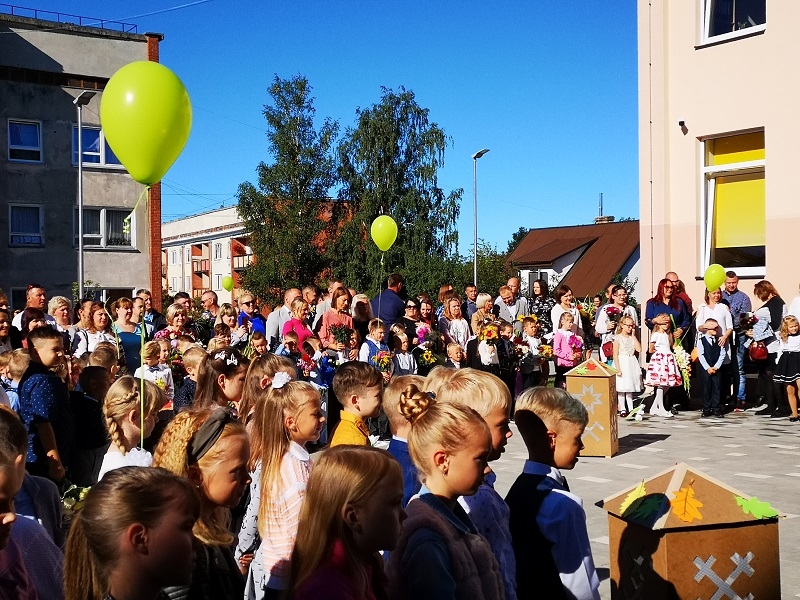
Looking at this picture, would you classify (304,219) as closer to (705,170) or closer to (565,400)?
(705,170)

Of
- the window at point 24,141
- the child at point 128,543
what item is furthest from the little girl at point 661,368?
the window at point 24,141

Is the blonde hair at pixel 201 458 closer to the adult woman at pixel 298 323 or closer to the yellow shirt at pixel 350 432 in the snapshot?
the yellow shirt at pixel 350 432

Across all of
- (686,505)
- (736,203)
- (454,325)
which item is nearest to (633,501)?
(686,505)

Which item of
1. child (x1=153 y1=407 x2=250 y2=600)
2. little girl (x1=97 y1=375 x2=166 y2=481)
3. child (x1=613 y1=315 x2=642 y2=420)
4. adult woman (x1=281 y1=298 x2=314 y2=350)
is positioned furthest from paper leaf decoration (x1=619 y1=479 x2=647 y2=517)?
child (x1=613 y1=315 x2=642 y2=420)

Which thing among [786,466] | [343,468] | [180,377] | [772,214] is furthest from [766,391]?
[343,468]

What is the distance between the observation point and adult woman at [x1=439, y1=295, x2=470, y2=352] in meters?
13.9

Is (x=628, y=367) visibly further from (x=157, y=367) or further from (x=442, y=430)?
(x=442, y=430)

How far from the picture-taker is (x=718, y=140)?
51.0 feet

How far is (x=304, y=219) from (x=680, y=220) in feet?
103

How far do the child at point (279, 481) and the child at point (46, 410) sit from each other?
7.01 feet

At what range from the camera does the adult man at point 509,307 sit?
50.8 feet

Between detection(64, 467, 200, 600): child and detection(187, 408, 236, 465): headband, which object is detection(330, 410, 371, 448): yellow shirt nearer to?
detection(187, 408, 236, 465): headband

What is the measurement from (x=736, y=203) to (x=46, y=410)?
42.2 ft

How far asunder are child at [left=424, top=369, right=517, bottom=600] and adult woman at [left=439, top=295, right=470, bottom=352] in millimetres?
9734
